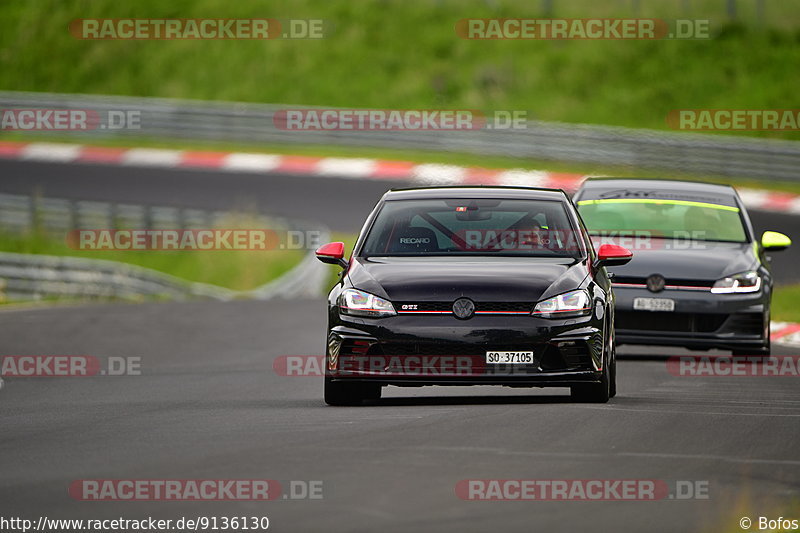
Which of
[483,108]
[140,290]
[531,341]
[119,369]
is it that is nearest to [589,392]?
[531,341]

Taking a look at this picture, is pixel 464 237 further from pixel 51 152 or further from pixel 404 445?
pixel 51 152

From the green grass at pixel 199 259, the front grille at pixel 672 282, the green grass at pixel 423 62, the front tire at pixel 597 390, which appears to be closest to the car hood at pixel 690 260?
the front grille at pixel 672 282

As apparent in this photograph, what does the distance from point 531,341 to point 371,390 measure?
139 cm

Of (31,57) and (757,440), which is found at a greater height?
(31,57)

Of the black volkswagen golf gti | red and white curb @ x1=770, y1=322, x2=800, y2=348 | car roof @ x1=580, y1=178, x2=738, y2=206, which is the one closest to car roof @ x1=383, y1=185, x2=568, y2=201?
the black volkswagen golf gti

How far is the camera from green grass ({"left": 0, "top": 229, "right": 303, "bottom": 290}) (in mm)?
31531

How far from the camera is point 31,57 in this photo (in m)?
52.3

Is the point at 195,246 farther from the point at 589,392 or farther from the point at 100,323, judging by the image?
the point at 589,392

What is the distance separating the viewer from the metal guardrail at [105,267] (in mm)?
26531

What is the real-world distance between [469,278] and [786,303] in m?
12.5

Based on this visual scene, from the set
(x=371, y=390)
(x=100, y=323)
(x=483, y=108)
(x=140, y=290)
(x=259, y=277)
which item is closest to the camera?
(x=371, y=390)

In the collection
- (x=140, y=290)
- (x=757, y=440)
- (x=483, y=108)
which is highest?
(x=483, y=108)

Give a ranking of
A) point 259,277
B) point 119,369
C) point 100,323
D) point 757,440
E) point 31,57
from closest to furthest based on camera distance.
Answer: point 757,440
point 119,369
point 100,323
point 259,277
point 31,57

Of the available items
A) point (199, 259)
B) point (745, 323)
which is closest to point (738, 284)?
point (745, 323)
